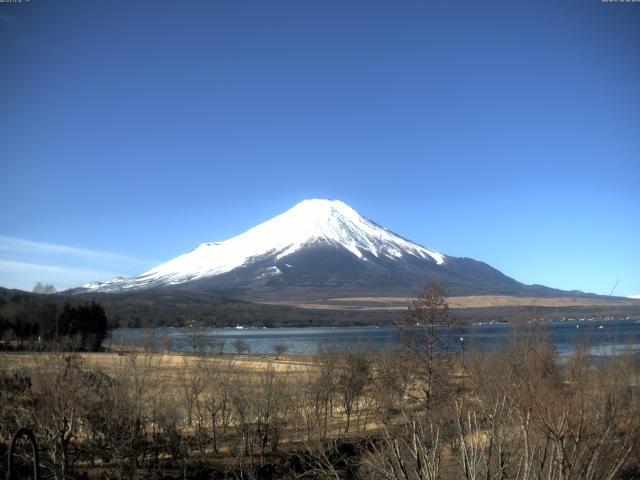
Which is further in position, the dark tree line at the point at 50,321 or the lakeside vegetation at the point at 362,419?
the dark tree line at the point at 50,321

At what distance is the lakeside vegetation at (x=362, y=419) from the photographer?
578 cm

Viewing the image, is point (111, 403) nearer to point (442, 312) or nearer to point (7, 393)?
point (7, 393)

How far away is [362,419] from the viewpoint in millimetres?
24688

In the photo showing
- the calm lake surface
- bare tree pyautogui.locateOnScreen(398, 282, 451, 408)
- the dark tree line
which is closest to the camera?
the calm lake surface

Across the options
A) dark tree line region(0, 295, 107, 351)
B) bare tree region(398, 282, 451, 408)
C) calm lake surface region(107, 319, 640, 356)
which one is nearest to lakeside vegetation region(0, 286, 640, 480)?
bare tree region(398, 282, 451, 408)

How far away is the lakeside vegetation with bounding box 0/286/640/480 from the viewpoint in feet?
19.0

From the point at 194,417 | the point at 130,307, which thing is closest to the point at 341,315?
the point at 130,307

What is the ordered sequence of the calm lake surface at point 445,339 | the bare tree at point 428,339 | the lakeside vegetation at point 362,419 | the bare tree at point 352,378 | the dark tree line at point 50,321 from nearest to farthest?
1. the lakeside vegetation at point 362,419
2. the calm lake surface at point 445,339
3. the bare tree at point 428,339
4. the bare tree at point 352,378
5. the dark tree line at point 50,321

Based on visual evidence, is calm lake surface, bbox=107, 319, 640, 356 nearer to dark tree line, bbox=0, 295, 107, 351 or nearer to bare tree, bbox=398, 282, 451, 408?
bare tree, bbox=398, 282, 451, 408

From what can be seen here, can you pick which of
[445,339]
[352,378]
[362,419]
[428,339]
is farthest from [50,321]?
[428,339]

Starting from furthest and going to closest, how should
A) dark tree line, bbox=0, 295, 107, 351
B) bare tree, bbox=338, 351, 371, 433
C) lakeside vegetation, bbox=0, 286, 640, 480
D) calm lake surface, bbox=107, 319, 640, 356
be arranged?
dark tree line, bbox=0, 295, 107, 351 → bare tree, bbox=338, 351, 371, 433 → calm lake surface, bbox=107, 319, 640, 356 → lakeside vegetation, bbox=0, 286, 640, 480

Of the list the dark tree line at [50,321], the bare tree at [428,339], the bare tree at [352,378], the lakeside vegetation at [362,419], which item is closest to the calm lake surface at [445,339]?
the bare tree at [428,339]

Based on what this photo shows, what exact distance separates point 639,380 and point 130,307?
16610 centimetres

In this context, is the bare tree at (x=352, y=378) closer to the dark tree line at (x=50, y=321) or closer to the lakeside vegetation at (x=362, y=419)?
the lakeside vegetation at (x=362, y=419)
